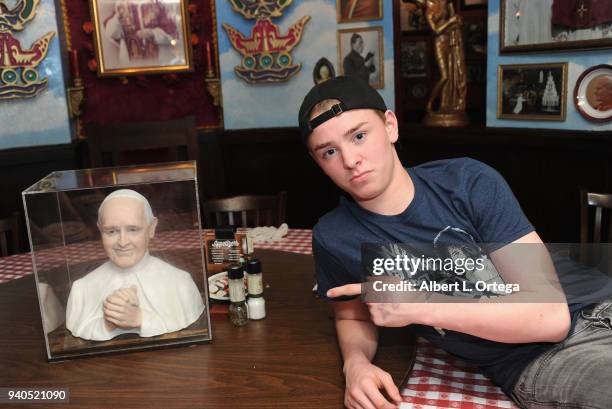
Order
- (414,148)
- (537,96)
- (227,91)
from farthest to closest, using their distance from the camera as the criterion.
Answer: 1. (227,91)
2. (414,148)
3. (537,96)

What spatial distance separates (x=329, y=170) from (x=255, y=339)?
457 mm

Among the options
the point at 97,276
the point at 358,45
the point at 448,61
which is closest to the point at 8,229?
the point at 97,276

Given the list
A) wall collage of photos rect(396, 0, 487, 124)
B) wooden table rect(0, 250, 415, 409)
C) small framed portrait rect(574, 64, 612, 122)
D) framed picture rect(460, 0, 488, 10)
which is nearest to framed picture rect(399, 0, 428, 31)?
wall collage of photos rect(396, 0, 487, 124)

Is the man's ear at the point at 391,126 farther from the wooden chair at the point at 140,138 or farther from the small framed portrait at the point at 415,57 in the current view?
the small framed portrait at the point at 415,57

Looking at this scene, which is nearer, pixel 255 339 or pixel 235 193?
pixel 255 339

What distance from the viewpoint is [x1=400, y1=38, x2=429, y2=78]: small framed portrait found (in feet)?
15.4

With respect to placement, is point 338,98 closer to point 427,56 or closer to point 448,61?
point 448,61

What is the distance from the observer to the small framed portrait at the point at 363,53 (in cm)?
388

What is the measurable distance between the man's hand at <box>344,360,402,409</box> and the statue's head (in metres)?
0.55

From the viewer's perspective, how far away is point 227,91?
417cm

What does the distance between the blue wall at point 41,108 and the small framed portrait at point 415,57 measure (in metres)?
2.54

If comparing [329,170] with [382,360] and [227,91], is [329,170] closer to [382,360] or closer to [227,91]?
[382,360]

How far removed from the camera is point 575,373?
1.05m

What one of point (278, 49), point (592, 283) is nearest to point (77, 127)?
point (278, 49)
